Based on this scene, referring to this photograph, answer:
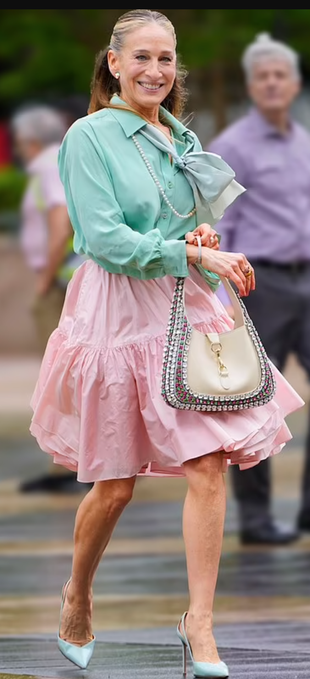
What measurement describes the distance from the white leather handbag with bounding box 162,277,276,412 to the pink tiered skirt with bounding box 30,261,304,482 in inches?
3.6

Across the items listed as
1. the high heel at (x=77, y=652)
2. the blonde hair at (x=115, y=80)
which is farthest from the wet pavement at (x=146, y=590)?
the blonde hair at (x=115, y=80)

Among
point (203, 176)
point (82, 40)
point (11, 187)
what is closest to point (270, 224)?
point (203, 176)

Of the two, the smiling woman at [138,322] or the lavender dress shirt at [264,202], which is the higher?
the smiling woman at [138,322]

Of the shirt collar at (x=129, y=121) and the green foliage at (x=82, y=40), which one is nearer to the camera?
the shirt collar at (x=129, y=121)

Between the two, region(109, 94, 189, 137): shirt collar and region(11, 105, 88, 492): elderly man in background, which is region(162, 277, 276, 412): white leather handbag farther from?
region(11, 105, 88, 492): elderly man in background

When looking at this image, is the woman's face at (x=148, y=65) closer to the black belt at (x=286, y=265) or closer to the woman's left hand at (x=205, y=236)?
the woman's left hand at (x=205, y=236)

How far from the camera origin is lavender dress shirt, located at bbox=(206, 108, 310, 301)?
760cm

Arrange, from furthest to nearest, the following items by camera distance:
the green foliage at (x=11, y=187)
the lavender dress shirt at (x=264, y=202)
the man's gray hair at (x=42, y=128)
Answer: the green foliage at (x=11, y=187), the man's gray hair at (x=42, y=128), the lavender dress shirt at (x=264, y=202)

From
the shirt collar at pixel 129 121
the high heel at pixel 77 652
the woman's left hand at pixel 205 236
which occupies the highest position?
the shirt collar at pixel 129 121

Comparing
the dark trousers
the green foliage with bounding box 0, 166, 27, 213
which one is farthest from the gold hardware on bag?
the green foliage with bounding box 0, 166, 27, 213

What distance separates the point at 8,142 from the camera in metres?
16.0

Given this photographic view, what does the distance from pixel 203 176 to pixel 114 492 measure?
36.5 inches

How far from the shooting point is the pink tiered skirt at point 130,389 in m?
4.65

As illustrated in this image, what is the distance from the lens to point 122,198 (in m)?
4.66
